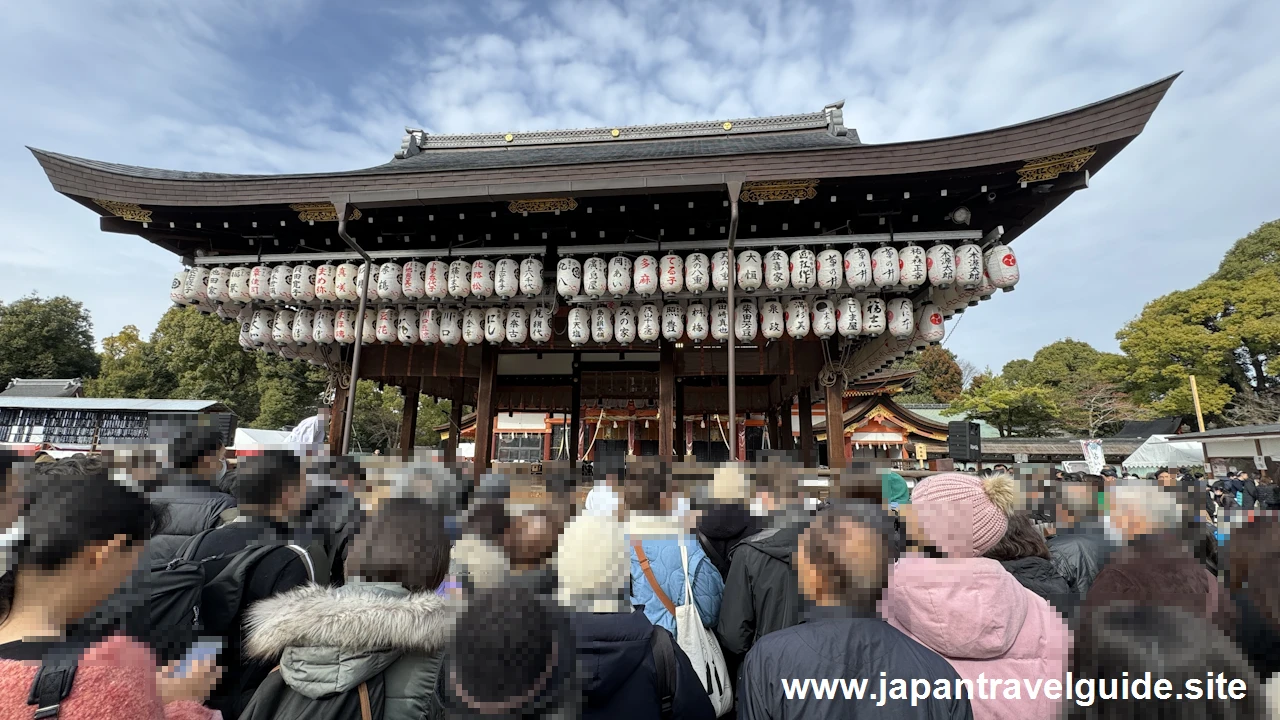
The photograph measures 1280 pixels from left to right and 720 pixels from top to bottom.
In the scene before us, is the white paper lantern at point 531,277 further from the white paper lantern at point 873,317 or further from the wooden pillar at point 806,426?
the wooden pillar at point 806,426

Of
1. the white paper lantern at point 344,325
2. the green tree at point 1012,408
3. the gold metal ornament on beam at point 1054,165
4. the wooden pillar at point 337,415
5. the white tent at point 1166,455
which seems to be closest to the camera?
the gold metal ornament on beam at point 1054,165

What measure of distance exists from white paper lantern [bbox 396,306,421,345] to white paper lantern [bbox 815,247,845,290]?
5.99 m

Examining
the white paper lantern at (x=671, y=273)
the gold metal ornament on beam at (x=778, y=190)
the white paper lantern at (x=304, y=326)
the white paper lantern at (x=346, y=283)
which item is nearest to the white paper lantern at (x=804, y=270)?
the gold metal ornament on beam at (x=778, y=190)

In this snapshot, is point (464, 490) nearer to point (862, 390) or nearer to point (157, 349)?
point (862, 390)

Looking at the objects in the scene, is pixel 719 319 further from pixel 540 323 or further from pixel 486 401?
pixel 486 401

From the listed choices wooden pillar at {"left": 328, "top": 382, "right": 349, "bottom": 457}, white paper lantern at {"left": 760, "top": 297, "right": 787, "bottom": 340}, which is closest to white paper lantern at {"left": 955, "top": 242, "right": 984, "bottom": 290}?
white paper lantern at {"left": 760, "top": 297, "right": 787, "bottom": 340}

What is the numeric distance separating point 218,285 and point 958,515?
33.1 ft

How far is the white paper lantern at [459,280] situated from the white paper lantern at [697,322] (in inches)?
126

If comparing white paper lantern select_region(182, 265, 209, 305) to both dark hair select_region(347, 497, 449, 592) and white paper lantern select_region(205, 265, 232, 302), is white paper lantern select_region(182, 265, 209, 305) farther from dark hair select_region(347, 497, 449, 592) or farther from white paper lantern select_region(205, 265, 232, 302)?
dark hair select_region(347, 497, 449, 592)

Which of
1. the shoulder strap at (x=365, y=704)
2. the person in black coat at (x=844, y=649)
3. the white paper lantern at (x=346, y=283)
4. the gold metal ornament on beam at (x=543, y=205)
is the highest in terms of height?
the gold metal ornament on beam at (x=543, y=205)

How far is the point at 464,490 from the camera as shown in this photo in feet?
12.3

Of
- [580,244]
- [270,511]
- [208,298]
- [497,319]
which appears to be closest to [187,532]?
[270,511]

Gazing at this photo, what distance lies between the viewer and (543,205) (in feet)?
23.9

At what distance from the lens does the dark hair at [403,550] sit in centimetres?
189
